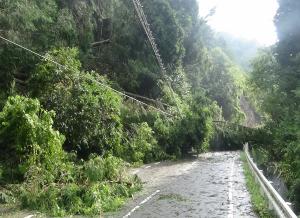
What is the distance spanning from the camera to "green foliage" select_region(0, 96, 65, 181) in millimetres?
16547

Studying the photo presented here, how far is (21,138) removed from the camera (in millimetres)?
16688

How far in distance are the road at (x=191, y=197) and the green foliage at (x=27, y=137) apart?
3.85m

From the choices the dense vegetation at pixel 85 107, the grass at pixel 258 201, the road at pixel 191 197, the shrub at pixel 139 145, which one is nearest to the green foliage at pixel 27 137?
the dense vegetation at pixel 85 107

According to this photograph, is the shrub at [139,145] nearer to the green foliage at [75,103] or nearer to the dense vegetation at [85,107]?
the dense vegetation at [85,107]

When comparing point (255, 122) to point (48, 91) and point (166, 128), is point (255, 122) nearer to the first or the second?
point (166, 128)

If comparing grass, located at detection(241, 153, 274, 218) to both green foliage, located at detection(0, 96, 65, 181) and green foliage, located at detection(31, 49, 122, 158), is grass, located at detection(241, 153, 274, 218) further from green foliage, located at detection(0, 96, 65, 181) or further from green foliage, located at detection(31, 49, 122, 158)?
green foliage, located at detection(31, 49, 122, 158)

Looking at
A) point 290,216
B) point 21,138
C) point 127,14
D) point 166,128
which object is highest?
point 127,14

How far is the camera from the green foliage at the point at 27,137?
1655 centimetres

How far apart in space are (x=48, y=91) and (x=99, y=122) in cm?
306

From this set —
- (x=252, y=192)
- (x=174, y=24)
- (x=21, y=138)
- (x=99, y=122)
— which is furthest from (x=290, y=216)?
(x=174, y=24)

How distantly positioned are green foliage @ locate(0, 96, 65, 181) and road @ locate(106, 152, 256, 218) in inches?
151

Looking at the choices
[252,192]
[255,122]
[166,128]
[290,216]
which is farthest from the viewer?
[255,122]

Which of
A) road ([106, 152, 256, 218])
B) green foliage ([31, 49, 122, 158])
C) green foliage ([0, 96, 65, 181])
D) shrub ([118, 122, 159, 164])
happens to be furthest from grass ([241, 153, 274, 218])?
shrub ([118, 122, 159, 164])

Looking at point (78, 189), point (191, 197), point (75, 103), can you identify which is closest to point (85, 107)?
point (75, 103)
